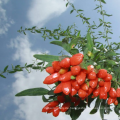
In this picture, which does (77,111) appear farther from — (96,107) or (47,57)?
(47,57)

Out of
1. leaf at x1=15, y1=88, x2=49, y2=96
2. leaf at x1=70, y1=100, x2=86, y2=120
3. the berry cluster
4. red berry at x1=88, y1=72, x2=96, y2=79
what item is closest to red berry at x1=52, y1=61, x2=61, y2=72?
the berry cluster

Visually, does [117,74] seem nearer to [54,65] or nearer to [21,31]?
[54,65]

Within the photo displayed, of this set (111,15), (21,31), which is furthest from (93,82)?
(21,31)

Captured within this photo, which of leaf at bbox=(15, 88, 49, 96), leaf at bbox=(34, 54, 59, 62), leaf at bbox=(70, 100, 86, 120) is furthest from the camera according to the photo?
leaf at bbox=(70, 100, 86, 120)

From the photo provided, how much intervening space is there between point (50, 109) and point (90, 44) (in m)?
0.63

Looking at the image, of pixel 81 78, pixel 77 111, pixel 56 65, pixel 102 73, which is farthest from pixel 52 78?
pixel 77 111

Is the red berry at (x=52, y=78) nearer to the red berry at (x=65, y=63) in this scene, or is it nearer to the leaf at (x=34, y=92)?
the red berry at (x=65, y=63)

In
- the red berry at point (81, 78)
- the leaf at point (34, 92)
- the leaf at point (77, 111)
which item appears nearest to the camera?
the red berry at point (81, 78)

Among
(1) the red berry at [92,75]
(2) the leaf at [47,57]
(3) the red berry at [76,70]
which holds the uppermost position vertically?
(2) the leaf at [47,57]

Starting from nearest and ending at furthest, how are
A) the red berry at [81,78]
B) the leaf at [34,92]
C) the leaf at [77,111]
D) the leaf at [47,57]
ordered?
the red berry at [81,78] < the leaf at [47,57] < the leaf at [34,92] < the leaf at [77,111]

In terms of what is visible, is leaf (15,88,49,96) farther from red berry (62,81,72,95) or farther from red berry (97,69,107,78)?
red berry (97,69,107,78)

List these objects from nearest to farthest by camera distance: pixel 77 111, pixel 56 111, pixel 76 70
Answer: pixel 76 70, pixel 56 111, pixel 77 111

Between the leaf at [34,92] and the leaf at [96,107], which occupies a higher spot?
the leaf at [34,92]

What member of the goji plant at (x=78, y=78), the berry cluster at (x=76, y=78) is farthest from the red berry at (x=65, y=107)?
the berry cluster at (x=76, y=78)
